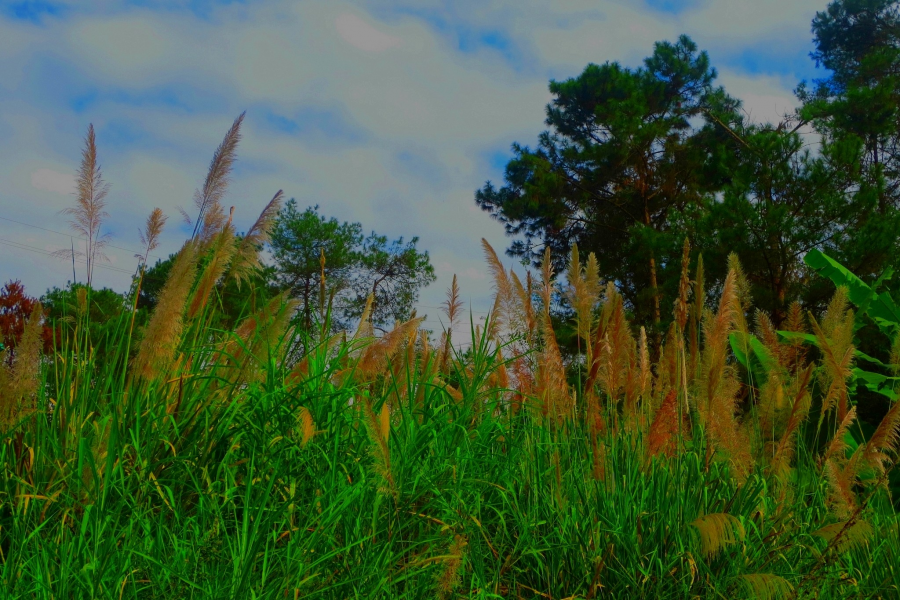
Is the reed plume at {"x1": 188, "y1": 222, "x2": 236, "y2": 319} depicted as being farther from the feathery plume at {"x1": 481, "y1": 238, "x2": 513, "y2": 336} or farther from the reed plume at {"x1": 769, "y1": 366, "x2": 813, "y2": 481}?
the reed plume at {"x1": 769, "y1": 366, "x2": 813, "y2": 481}

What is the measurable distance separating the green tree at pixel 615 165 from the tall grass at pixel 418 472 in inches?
714

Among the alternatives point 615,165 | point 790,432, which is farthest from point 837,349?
point 615,165

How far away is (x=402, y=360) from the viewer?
352 centimetres

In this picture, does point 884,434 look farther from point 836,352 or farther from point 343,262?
point 343,262

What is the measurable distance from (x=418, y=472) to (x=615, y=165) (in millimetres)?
20191

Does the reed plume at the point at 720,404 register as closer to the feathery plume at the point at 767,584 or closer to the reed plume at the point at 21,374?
the feathery plume at the point at 767,584

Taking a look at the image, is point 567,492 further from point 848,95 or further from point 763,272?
point 848,95

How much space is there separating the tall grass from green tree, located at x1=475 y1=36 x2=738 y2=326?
1813cm

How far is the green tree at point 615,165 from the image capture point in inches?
832

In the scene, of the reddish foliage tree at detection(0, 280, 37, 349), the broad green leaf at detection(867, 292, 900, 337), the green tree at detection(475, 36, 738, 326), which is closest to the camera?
the broad green leaf at detection(867, 292, 900, 337)

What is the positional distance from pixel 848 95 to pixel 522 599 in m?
16.8

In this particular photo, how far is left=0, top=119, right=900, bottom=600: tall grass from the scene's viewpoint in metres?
2.14

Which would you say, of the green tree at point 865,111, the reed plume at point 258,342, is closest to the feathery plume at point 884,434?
the reed plume at point 258,342

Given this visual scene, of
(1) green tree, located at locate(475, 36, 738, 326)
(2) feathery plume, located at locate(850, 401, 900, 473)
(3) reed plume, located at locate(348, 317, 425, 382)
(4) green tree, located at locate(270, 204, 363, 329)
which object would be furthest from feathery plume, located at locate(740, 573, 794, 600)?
(4) green tree, located at locate(270, 204, 363, 329)
